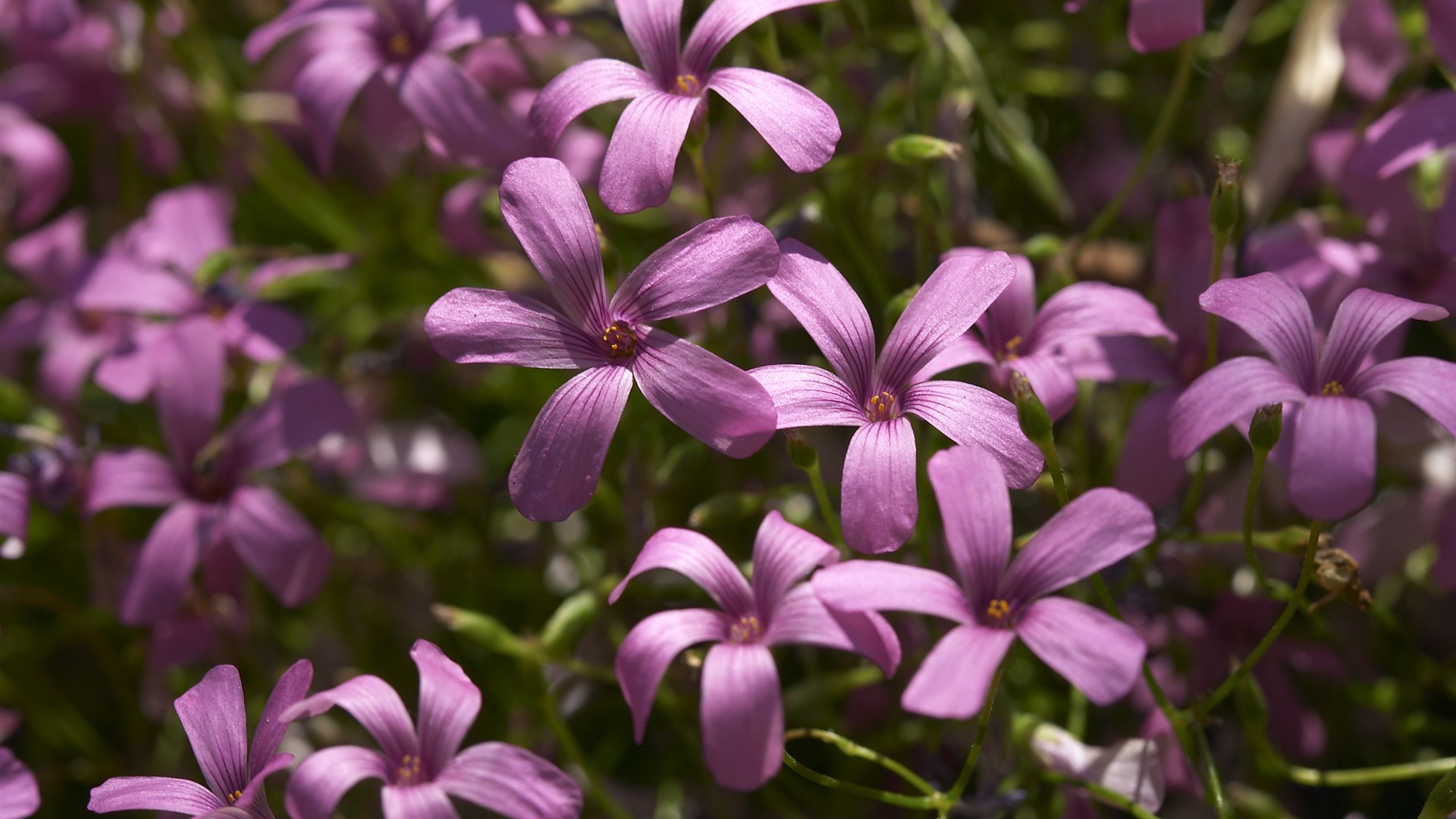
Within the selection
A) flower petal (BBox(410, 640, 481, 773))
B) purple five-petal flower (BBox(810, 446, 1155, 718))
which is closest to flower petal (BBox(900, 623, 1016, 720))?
purple five-petal flower (BBox(810, 446, 1155, 718))

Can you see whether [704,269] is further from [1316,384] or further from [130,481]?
[130,481]

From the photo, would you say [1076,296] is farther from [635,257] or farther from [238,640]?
[238,640]

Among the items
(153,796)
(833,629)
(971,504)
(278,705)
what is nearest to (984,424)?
(971,504)

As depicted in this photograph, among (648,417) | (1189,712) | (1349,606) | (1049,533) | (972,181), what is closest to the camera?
(1049,533)

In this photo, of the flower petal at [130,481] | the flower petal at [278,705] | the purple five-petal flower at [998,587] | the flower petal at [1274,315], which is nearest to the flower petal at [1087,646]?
the purple five-petal flower at [998,587]

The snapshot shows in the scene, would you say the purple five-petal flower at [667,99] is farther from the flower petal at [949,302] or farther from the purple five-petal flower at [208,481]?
the purple five-petal flower at [208,481]

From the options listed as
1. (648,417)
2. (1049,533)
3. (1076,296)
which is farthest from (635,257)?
(1049,533)
